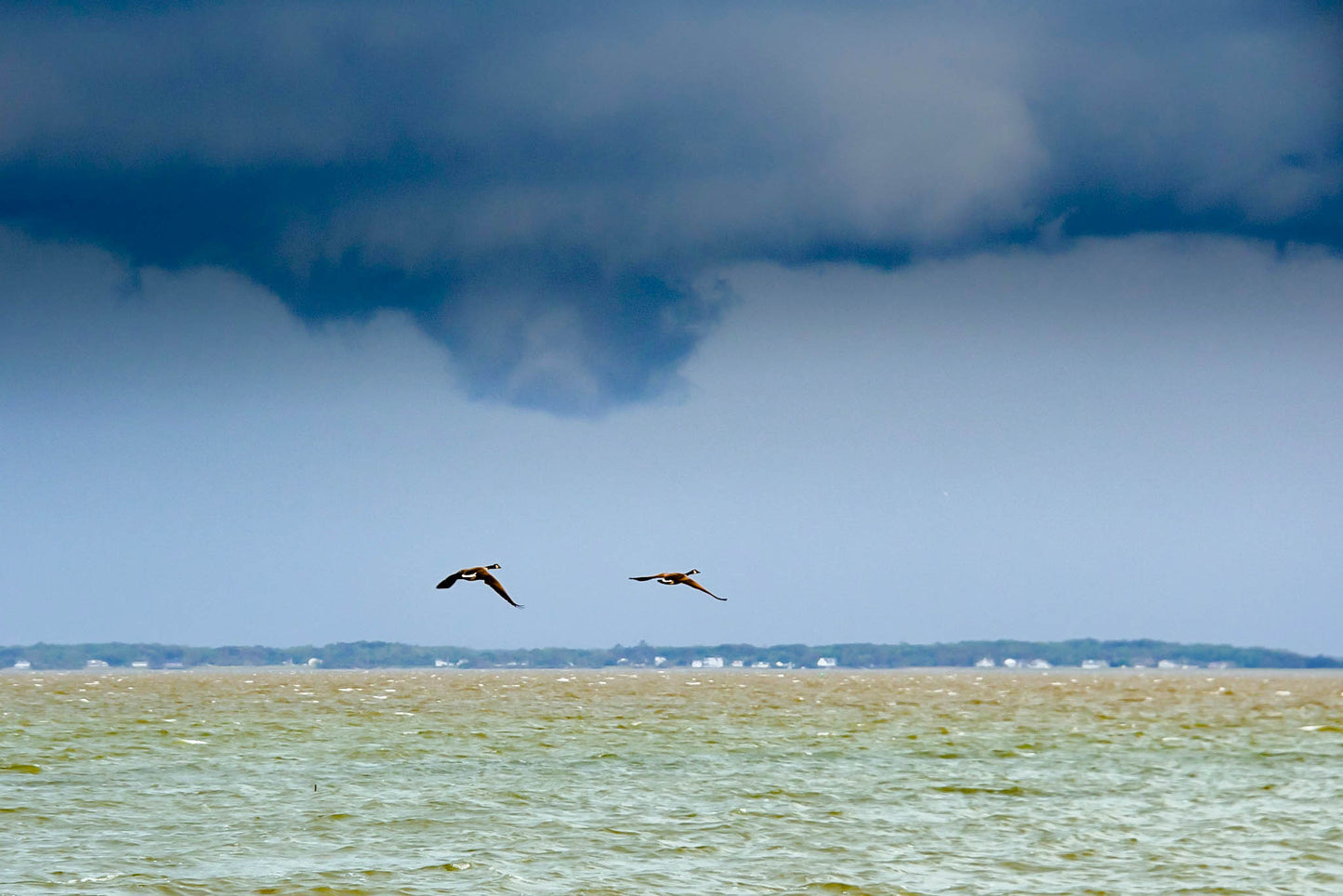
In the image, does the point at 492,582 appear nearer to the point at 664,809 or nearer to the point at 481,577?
the point at 481,577

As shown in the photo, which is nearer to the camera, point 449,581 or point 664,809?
point 449,581

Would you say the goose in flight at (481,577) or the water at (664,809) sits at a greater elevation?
the goose in flight at (481,577)

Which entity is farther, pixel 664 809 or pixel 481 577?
pixel 664 809

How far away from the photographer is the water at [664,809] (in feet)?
90.3

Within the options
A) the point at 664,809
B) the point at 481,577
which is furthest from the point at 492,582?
the point at 664,809

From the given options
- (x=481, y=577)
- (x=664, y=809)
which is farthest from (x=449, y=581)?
(x=664, y=809)

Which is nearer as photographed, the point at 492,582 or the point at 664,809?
the point at 492,582

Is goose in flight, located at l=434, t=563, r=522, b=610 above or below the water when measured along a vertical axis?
above

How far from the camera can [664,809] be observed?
36688 mm

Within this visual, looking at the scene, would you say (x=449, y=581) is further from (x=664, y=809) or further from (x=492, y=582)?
(x=664, y=809)

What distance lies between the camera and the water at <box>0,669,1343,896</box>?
2752 centimetres

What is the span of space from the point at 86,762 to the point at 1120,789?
35.1 m

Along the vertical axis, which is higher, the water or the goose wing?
the goose wing

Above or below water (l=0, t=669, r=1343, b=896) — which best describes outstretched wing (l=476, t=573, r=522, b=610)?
above
